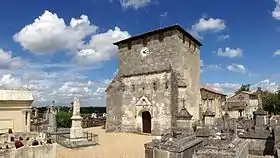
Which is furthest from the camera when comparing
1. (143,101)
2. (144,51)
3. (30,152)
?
(144,51)

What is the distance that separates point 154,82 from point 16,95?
438 inches

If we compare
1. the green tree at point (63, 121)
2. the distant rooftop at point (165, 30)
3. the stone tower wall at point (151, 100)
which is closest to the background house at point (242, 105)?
the distant rooftop at point (165, 30)

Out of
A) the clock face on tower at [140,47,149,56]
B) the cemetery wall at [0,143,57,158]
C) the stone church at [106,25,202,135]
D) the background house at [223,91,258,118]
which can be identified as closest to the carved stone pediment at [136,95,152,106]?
the stone church at [106,25,202,135]

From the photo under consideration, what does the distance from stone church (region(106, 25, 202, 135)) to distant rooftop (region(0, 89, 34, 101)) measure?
9427 mm

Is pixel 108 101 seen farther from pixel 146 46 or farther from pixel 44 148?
pixel 44 148

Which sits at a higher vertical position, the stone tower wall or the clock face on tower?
the clock face on tower

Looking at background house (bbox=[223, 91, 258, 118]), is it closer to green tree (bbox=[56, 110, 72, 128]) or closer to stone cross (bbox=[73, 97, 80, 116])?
green tree (bbox=[56, 110, 72, 128])

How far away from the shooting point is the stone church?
77.2 ft

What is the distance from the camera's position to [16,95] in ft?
61.8

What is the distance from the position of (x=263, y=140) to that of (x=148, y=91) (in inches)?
533

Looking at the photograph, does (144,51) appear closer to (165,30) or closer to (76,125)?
(165,30)

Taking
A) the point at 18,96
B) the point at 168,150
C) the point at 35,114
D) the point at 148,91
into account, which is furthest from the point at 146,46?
the point at 168,150

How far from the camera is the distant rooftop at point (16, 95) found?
18.3 metres

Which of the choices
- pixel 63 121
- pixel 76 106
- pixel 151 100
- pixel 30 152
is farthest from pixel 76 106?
pixel 63 121
